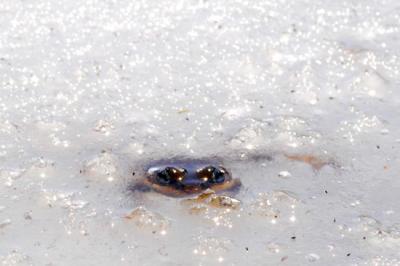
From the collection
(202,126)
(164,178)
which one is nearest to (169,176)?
(164,178)

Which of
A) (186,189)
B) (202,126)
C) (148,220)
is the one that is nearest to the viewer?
(148,220)

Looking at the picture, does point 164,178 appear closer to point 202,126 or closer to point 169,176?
point 169,176

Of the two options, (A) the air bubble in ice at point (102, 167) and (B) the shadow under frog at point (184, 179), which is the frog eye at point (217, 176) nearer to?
(B) the shadow under frog at point (184, 179)

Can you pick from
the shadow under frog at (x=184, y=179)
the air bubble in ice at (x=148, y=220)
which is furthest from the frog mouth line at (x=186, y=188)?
the air bubble in ice at (x=148, y=220)

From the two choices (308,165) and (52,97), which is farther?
(52,97)

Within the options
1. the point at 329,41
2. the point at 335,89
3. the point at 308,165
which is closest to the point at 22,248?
the point at 308,165

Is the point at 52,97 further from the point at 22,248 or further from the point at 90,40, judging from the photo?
the point at 22,248
